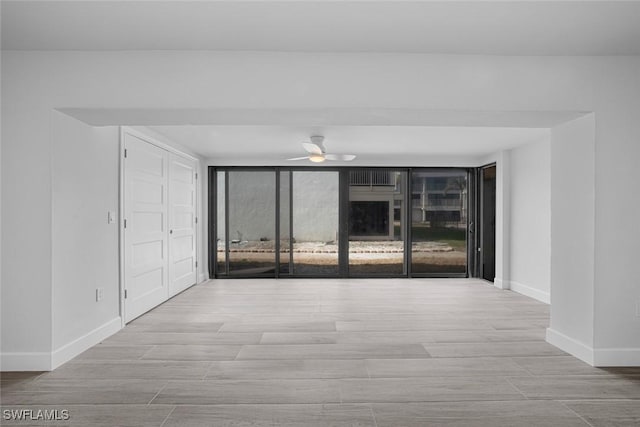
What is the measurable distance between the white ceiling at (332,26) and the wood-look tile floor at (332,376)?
7.74 feet

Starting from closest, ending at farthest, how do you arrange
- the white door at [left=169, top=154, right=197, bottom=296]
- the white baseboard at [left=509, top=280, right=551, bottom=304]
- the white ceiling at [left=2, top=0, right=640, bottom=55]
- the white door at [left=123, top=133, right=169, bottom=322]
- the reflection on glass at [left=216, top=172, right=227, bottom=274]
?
1. the white ceiling at [left=2, top=0, right=640, bottom=55]
2. the white door at [left=123, top=133, right=169, bottom=322]
3. the white baseboard at [left=509, top=280, right=551, bottom=304]
4. the white door at [left=169, top=154, right=197, bottom=296]
5. the reflection on glass at [left=216, top=172, right=227, bottom=274]

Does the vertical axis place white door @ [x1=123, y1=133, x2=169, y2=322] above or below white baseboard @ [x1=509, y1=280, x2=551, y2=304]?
above

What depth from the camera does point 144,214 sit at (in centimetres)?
493

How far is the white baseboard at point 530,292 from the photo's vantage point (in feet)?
18.4

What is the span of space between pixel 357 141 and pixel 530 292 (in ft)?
11.0

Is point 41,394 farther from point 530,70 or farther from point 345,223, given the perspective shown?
point 345,223

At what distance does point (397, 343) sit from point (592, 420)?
163 centimetres

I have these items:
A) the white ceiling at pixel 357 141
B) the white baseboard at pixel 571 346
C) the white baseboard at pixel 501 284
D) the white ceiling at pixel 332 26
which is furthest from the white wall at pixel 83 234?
the white baseboard at pixel 501 284

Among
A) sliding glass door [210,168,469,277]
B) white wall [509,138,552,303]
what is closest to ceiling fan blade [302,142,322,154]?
sliding glass door [210,168,469,277]

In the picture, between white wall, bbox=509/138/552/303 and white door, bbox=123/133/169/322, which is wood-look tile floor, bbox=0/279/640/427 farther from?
white wall, bbox=509/138/552/303

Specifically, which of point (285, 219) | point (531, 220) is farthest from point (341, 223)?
point (531, 220)

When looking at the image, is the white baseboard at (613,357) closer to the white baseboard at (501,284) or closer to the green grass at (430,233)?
the white baseboard at (501,284)

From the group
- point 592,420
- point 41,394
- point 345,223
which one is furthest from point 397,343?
point 345,223

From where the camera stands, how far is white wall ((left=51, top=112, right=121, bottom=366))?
10.4 ft
